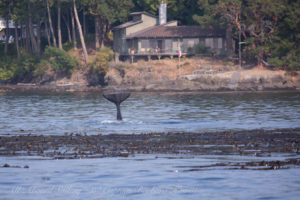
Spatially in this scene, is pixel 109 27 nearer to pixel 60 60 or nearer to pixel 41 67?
pixel 60 60

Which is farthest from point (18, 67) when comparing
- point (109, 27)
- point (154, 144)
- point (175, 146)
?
point (175, 146)

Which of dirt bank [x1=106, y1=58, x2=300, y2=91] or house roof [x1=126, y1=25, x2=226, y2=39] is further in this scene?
house roof [x1=126, y1=25, x2=226, y2=39]

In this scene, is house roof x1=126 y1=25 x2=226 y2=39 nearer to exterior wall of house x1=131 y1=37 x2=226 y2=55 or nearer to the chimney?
exterior wall of house x1=131 y1=37 x2=226 y2=55

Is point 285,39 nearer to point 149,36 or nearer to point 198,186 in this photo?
point 149,36

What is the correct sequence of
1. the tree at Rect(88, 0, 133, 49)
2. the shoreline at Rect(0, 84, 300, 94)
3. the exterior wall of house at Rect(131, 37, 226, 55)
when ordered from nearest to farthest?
1. the shoreline at Rect(0, 84, 300, 94)
2. the exterior wall of house at Rect(131, 37, 226, 55)
3. the tree at Rect(88, 0, 133, 49)

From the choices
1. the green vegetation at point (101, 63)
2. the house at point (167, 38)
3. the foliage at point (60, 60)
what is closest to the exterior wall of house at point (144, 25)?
the house at point (167, 38)

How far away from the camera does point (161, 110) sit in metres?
41.7

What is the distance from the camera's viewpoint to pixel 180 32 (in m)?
79.3

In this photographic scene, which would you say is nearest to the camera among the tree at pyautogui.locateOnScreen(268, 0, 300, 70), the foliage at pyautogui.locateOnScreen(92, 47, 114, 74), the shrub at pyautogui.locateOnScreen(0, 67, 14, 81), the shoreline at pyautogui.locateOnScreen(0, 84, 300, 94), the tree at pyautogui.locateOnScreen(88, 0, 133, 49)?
the tree at pyautogui.locateOnScreen(268, 0, 300, 70)

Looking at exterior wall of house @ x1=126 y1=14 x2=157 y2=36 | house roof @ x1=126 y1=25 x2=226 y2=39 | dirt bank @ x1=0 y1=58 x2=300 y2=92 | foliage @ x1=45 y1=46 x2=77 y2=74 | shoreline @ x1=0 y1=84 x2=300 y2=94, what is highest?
exterior wall of house @ x1=126 y1=14 x2=157 y2=36

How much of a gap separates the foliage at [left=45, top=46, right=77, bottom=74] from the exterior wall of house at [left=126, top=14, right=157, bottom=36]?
10006mm

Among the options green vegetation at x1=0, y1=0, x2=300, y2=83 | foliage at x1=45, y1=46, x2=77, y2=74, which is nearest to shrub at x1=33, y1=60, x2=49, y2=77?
green vegetation at x1=0, y1=0, x2=300, y2=83

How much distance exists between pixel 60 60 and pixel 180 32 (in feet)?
57.1

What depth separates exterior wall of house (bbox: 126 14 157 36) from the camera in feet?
274
